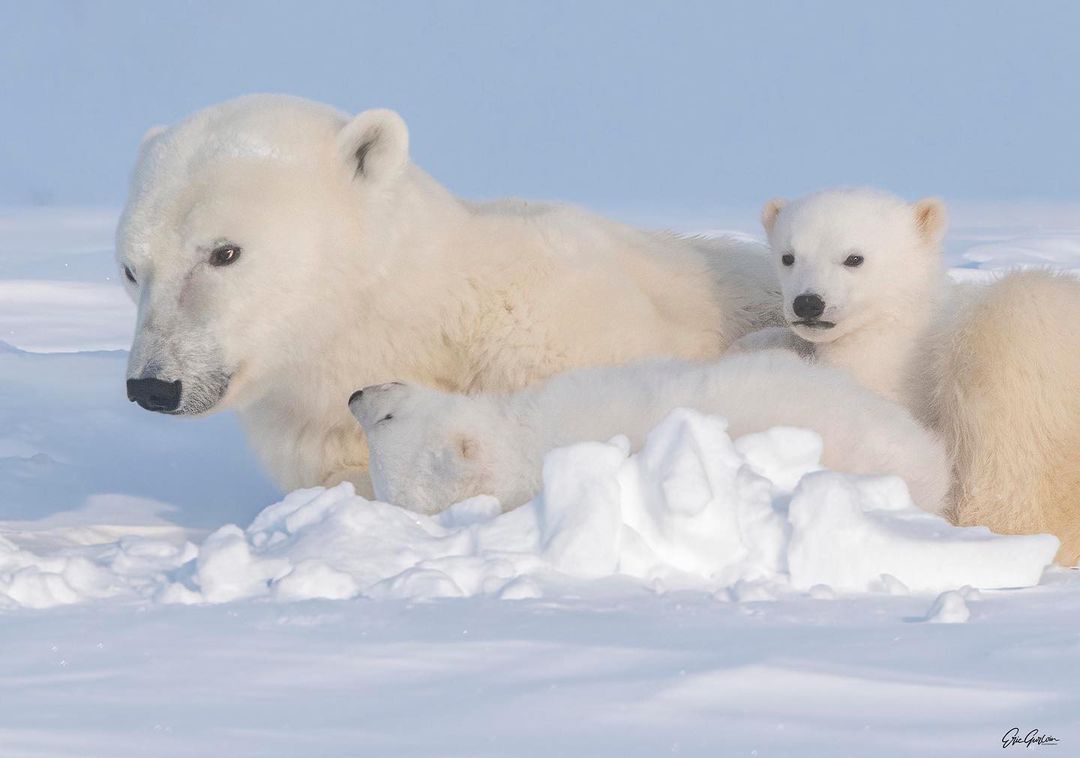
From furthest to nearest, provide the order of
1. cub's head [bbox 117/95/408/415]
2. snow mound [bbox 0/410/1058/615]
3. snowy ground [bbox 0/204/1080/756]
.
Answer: cub's head [bbox 117/95/408/415], snow mound [bbox 0/410/1058/615], snowy ground [bbox 0/204/1080/756]

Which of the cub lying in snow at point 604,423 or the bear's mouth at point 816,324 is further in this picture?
the bear's mouth at point 816,324

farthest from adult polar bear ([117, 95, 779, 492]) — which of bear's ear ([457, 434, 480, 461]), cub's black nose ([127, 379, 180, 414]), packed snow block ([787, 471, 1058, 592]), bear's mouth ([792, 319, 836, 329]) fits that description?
packed snow block ([787, 471, 1058, 592])

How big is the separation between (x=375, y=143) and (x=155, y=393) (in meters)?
0.87

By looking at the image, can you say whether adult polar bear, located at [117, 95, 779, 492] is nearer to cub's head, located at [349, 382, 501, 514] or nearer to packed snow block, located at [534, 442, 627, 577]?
cub's head, located at [349, 382, 501, 514]

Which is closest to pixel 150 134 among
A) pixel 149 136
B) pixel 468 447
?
pixel 149 136

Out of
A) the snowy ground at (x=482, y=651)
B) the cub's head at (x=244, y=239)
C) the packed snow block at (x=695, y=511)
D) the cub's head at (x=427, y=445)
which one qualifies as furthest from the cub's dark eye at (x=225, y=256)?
the packed snow block at (x=695, y=511)

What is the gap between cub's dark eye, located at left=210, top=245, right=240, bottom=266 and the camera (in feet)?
12.9

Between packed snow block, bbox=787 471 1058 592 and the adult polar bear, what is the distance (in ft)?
3.81

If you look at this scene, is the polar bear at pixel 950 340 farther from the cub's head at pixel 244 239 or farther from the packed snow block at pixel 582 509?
the cub's head at pixel 244 239

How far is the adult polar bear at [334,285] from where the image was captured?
3912 mm

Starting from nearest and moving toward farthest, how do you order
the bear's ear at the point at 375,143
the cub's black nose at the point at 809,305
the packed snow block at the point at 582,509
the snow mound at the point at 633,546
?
1. the snow mound at the point at 633,546
2. the packed snow block at the point at 582,509
3. the bear's ear at the point at 375,143
4. the cub's black nose at the point at 809,305

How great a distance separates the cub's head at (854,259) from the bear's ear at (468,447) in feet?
3.72

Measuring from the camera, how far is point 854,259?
4.51m

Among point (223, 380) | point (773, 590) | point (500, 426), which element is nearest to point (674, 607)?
point (773, 590)
